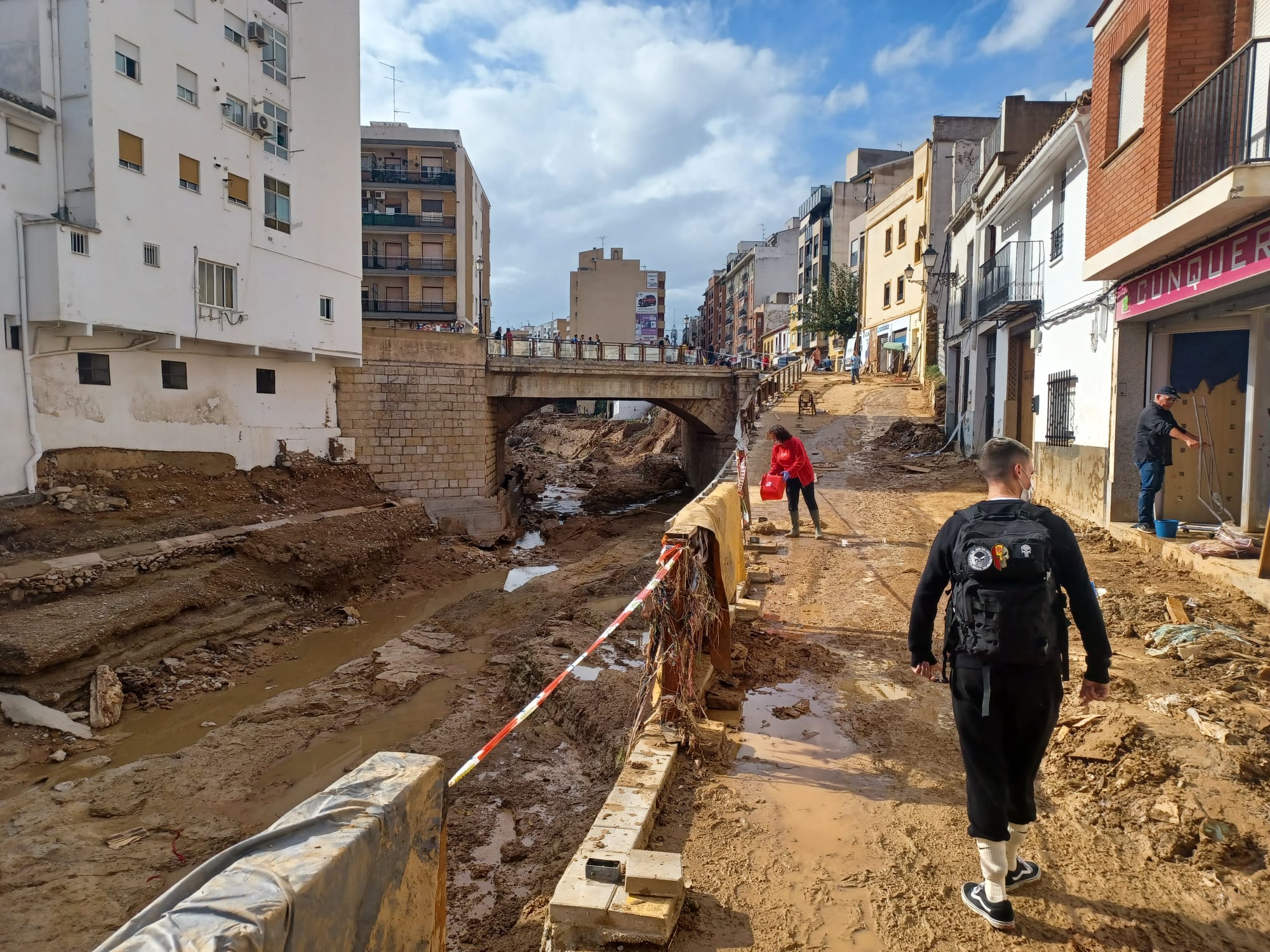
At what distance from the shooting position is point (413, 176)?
131 ft

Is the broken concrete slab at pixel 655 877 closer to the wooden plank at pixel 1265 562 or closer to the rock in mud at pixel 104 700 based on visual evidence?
the wooden plank at pixel 1265 562

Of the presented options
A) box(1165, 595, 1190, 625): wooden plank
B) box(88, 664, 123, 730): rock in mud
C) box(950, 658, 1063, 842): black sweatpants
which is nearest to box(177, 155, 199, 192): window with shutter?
box(88, 664, 123, 730): rock in mud

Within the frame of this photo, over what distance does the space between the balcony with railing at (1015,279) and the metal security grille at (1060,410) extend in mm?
2000

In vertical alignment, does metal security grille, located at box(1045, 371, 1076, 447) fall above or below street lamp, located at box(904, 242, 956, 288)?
below

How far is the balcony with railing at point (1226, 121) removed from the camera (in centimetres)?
672

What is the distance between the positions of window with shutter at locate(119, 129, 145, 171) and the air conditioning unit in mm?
3408

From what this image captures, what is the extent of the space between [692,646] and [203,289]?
16560 mm

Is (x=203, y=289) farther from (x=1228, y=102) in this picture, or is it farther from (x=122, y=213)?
(x=1228, y=102)

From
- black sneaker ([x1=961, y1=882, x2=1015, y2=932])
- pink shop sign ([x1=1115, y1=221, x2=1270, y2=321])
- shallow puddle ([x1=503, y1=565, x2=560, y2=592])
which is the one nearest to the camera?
black sneaker ([x1=961, y1=882, x2=1015, y2=932])

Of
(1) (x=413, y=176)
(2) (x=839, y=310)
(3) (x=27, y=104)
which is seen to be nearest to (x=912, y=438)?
(3) (x=27, y=104)

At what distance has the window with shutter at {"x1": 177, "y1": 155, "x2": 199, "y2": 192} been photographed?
54.3 feet

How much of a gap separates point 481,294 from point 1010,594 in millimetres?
48439

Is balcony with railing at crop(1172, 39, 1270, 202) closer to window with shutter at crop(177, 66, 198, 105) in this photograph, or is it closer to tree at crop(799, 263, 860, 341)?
window with shutter at crop(177, 66, 198, 105)

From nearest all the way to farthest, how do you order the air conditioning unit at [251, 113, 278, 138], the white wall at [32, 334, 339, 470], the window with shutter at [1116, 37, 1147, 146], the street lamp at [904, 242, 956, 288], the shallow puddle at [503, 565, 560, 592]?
the window with shutter at [1116, 37, 1147, 146] < the white wall at [32, 334, 339, 470] < the shallow puddle at [503, 565, 560, 592] < the air conditioning unit at [251, 113, 278, 138] < the street lamp at [904, 242, 956, 288]
